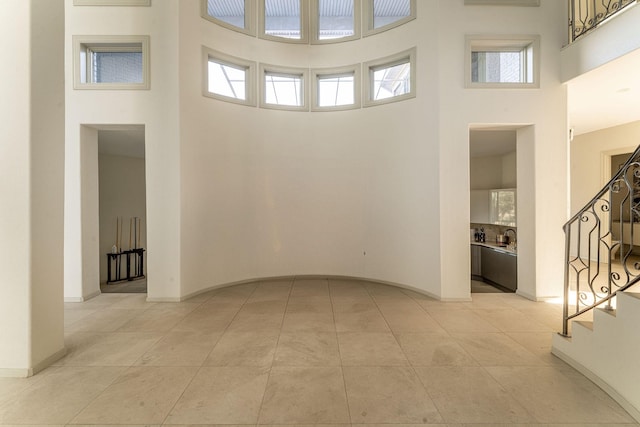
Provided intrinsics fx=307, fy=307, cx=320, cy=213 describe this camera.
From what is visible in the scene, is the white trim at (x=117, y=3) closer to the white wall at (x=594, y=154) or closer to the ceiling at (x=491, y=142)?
the ceiling at (x=491, y=142)

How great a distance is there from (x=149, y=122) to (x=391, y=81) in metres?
4.31

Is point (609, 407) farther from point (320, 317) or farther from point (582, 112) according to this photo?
point (582, 112)

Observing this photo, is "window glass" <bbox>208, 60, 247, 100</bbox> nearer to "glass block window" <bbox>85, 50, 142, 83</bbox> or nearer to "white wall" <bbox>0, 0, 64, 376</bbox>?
"glass block window" <bbox>85, 50, 142, 83</bbox>

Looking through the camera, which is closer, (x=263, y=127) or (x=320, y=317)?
(x=320, y=317)

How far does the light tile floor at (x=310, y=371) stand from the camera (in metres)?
2.25

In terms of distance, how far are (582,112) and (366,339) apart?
6150 mm

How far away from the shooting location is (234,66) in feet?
19.1

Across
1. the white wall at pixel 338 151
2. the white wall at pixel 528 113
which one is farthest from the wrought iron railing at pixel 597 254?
the white wall at pixel 338 151

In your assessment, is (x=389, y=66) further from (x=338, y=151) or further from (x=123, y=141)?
(x=123, y=141)

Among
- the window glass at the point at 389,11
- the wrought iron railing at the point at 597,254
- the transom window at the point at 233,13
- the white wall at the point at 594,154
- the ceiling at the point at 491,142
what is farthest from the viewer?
the white wall at the point at 594,154

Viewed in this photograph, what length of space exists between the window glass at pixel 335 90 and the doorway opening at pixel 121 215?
405 cm

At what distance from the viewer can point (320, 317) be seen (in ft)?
13.8

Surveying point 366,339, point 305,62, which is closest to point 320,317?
point 366,339

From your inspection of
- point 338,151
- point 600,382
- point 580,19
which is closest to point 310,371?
point 600,382
